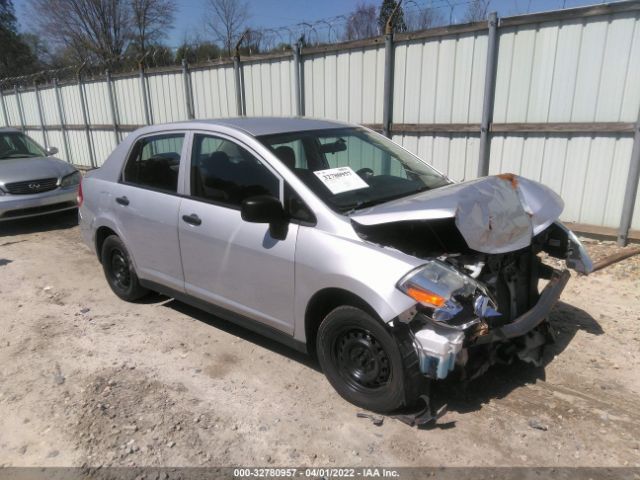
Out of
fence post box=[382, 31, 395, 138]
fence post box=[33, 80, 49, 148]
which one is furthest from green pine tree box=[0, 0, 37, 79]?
fence post box=[382, 31, 395, 138]

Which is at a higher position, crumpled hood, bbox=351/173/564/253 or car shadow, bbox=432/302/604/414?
crumpled hood, bbox=351/173/564/253

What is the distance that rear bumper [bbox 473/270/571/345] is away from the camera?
2.90 metres

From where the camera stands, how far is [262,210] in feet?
10.4

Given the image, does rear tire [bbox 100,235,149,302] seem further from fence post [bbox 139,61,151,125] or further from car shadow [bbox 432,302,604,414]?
fence post [bbox 139,61,151,125]

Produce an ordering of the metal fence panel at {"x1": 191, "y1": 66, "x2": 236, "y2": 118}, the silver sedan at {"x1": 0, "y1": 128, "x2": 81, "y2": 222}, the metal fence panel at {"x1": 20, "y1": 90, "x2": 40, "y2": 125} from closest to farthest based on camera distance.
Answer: the silver sedan at {"x1": 0, "y1": 128, "x2": 81, "y2": 222} → the metal fence panel at {"x1": 191, "y1": 66, "x2": 236, "y2": 118} → the metal fence panel at {"x1": 20, "y1": 90, "x2": 40, "y2": 125}

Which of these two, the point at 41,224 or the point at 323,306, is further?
the point at 41,224

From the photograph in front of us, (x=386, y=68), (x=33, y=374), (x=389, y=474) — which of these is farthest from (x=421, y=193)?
(x=386, y=68)

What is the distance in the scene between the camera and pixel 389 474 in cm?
265

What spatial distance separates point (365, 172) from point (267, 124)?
901 millimetres

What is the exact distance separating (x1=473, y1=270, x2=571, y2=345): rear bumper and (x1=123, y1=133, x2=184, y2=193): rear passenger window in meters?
2.73

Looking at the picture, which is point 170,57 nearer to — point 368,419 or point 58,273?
point 58,273

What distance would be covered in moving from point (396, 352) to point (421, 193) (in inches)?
53.3

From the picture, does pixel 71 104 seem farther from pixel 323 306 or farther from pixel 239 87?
pixel 323 306

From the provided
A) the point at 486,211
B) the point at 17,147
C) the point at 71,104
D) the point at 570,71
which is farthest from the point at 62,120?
the point at 486,211
